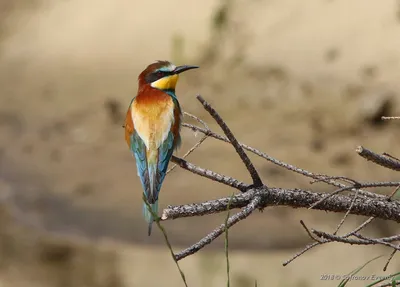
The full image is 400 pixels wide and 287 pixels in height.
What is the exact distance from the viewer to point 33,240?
16.4 ft

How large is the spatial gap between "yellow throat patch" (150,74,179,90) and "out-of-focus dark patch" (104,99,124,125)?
3727mm

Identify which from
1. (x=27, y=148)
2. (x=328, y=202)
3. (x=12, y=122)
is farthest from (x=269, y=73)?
(x=328, y=202)

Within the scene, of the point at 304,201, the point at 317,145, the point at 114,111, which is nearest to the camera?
the point at 304,201

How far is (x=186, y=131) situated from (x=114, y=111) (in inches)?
43.8

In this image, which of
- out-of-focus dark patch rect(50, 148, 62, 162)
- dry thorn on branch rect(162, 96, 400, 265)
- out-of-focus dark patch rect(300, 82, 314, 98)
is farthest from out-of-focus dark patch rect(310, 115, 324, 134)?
dry thorn on branch rect(162, 96, 400, 265)

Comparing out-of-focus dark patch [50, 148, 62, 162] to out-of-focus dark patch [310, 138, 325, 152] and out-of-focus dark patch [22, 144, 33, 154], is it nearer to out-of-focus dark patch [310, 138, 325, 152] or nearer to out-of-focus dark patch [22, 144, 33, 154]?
out-of-focus dark patch [22, 144, 33, 154]

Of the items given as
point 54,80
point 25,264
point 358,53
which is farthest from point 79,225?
point 358,53

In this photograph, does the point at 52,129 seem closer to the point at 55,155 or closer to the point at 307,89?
the point at 55,155

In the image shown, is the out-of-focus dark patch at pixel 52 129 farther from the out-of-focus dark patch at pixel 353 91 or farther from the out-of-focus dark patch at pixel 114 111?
the out-of-focus dark patch at pixel 353 91

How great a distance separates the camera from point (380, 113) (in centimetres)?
545

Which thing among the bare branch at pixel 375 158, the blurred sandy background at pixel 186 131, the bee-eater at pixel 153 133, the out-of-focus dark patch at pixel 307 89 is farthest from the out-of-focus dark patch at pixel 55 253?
the bare branch at pixel 375 158

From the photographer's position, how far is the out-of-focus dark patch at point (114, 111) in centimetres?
620

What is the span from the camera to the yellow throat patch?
8.01 feet

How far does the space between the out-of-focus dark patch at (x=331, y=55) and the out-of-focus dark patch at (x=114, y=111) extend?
1.62 metres
